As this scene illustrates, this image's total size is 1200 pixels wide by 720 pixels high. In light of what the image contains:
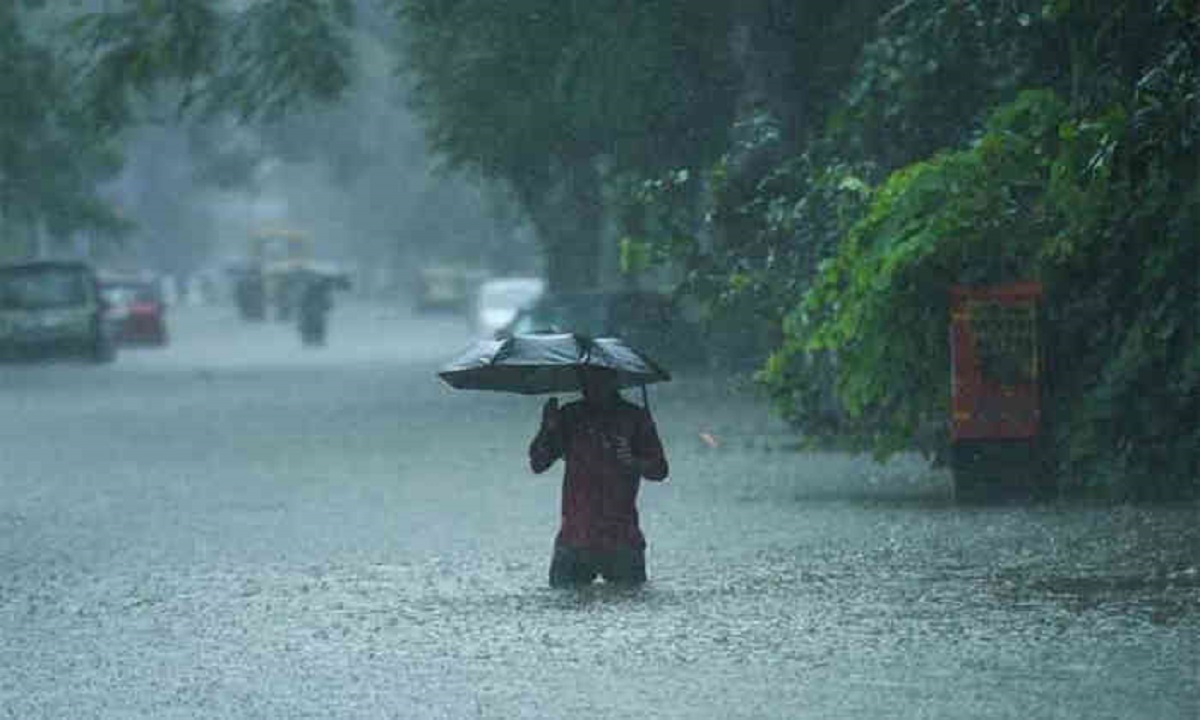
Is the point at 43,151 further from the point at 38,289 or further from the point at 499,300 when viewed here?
the point at 499,300

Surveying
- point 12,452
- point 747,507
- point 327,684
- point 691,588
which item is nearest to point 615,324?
point 12,452

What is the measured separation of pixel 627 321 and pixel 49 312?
1641 cm

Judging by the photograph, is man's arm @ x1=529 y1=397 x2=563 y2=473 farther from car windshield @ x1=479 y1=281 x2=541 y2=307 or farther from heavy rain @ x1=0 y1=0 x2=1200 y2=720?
car windshield @ x1=479 y1=281 x2=541 y2=307

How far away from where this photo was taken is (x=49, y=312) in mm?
51375

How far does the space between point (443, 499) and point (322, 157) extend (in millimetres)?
91219

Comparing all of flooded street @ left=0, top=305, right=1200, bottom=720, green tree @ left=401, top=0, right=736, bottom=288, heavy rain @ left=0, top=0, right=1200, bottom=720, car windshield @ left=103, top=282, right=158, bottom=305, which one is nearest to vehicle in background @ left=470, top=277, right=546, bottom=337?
car windshield @ left=103, top=282, right=158, bottom=305

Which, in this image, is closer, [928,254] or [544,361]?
[544,361]

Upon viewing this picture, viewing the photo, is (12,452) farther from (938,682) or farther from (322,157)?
(322,157)

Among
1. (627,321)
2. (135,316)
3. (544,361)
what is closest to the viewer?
(544,361)

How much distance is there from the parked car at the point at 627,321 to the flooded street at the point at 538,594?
33.0 feet

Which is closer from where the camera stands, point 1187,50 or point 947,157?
point 1187,50

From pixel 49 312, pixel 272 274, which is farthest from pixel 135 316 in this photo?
pixel 272 274

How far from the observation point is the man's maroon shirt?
1442cm

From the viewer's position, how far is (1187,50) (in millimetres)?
13664
